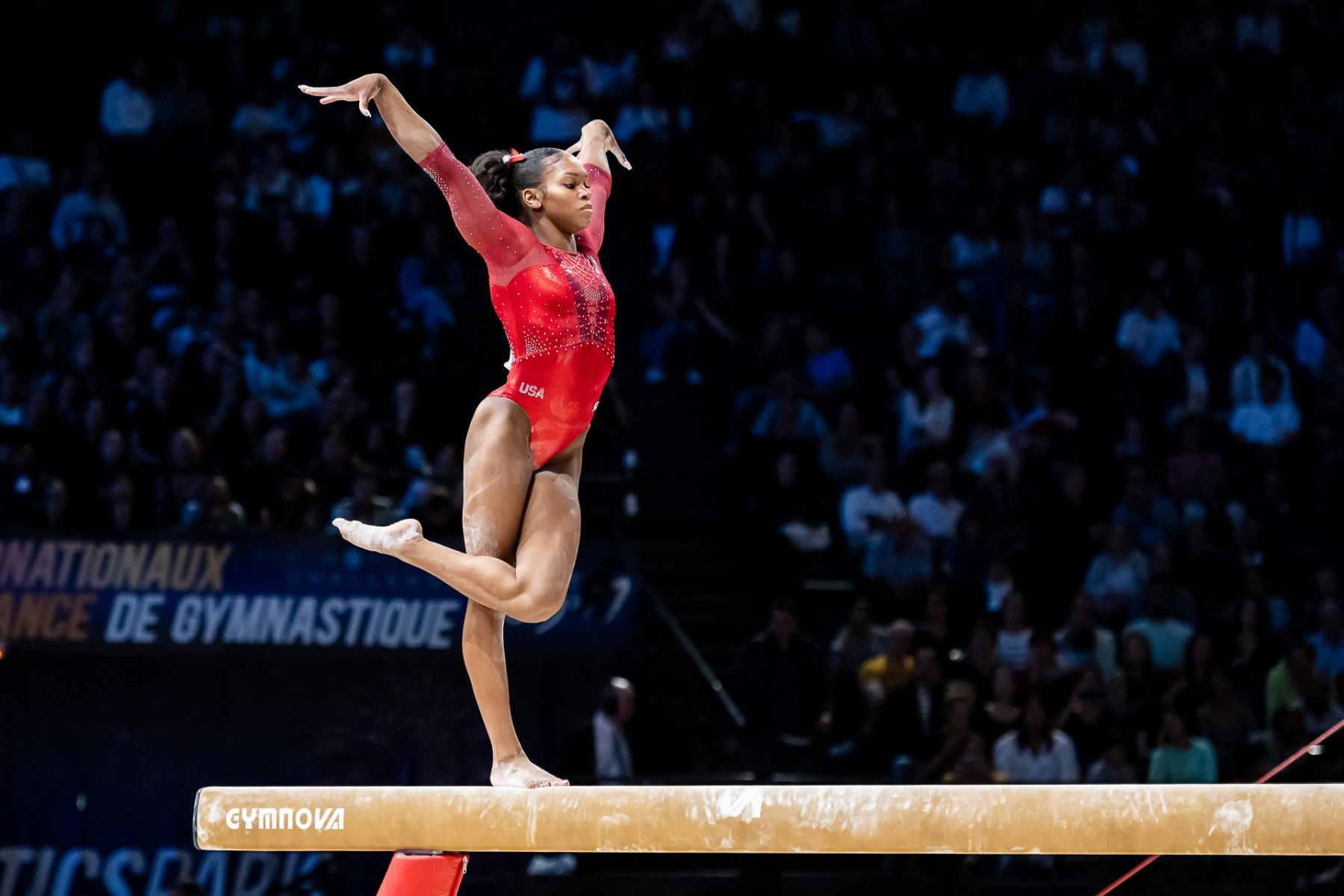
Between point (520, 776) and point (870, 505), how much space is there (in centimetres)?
623

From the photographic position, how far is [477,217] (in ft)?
16.5

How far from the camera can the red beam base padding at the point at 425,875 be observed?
15.9ft

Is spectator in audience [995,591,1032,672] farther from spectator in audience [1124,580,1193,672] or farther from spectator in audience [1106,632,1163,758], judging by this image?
spectator in audience [1124,580,1193,672]

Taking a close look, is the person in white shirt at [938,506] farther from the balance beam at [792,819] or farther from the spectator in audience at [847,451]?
the balance beam at [792,819]

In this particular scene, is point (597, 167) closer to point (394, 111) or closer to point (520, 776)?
point (394, 111)

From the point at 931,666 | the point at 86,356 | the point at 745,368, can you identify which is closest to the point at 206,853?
the point at 86,356

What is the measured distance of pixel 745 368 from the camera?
12.0 meters

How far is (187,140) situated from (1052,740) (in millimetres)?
7385

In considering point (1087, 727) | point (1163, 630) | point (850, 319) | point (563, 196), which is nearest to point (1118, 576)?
point (1163, 630)

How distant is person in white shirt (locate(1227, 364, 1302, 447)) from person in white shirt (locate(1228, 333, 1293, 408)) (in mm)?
61

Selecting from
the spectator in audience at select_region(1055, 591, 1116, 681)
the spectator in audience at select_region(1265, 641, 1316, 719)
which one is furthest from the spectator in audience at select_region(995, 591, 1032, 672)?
the spectator in audience at select_region(1265, 641, 1316, 719)

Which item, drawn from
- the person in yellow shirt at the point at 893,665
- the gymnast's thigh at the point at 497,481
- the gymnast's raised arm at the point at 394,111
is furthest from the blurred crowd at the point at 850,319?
the gymnast's raised arm at the point at 394,111

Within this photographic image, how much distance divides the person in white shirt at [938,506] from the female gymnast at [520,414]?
589cm

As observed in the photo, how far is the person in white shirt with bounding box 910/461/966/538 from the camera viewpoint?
35.7 feet
